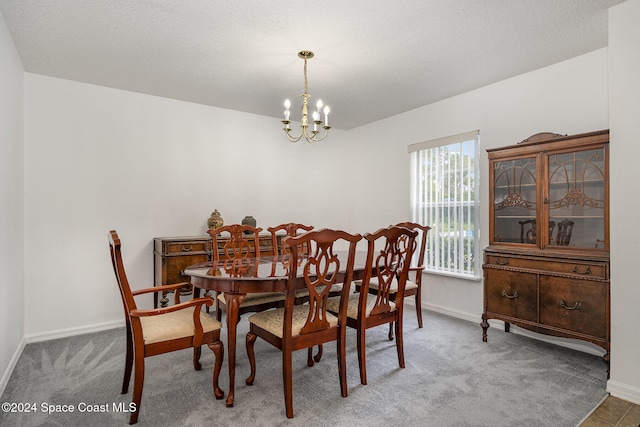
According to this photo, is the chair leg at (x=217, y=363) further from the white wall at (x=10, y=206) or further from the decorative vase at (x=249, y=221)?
the decorative vase at (x=249, y=221)

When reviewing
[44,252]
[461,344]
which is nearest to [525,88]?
[461,344]

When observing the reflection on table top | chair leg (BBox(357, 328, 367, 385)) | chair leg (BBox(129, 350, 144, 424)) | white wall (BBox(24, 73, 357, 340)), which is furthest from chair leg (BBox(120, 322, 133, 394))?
white wall (BBox(24, 73, 357, 340))

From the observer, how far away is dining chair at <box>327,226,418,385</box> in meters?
2.34

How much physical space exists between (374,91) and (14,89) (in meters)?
3.22

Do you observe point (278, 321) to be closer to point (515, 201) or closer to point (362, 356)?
point (362, 356)

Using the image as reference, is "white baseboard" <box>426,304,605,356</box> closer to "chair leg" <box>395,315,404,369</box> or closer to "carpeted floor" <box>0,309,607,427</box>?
"carpeted floor" <box>0,309,607,427</box>

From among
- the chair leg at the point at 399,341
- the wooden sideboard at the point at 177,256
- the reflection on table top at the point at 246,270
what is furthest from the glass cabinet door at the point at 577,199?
the wooden sideboard at the point at 177,256

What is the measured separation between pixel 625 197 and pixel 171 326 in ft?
9.73

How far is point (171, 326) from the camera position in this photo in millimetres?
2057

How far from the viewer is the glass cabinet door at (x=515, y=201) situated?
2.99 meters

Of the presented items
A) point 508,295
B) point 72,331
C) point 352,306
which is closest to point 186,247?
point 72,331

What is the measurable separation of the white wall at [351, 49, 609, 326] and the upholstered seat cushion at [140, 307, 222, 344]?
287cm

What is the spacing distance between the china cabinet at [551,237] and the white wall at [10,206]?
381cm

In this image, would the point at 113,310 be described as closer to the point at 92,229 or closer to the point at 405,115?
the point at 92,229
